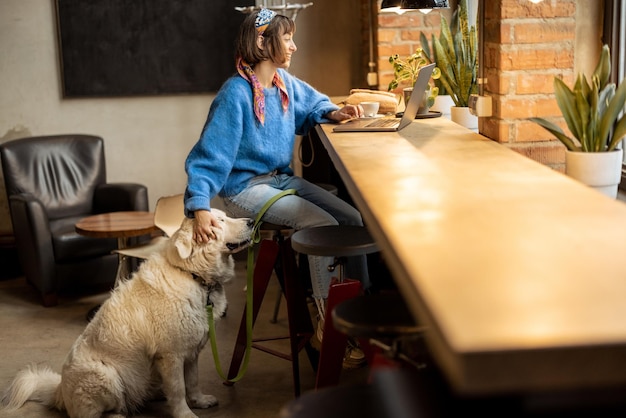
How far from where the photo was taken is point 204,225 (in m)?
3.46

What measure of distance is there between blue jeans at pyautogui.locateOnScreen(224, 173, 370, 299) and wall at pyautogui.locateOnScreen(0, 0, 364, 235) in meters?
2.86

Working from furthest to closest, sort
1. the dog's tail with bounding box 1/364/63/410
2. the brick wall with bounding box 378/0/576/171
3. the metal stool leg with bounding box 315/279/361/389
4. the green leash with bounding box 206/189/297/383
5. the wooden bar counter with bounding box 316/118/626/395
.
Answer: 1. the dog's tail with bounding box 1/364/63/410
2. the green leash with bounding box 206/189/297/383
3. the brick wall with bounding box 378/0/576/171
4. the metal stool leg with bounding box 315/279/361/389
5. the wooden bar counter with bounding box 316/118/626/395

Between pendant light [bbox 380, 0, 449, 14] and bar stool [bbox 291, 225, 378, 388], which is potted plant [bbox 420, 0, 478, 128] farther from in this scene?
bar stool [bbox 291, 225, 378, 388]

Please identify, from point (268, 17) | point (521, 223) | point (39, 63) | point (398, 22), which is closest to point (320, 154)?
point (398, 22)

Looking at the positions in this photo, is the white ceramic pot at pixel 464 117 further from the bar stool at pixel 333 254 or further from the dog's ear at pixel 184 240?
the dog's ear at pixel 184 240

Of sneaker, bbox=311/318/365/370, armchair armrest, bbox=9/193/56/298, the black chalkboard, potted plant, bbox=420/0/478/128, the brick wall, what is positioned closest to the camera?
the brick wall

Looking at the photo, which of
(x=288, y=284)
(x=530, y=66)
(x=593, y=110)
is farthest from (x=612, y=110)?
(x=288, y=284)

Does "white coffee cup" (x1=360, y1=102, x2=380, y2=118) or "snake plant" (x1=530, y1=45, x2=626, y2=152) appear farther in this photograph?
"white coffee cup" (x1=360, y1=102, x2=380, y2=118)

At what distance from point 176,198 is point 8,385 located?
4.66ft

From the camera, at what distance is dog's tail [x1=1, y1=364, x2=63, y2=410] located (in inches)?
149

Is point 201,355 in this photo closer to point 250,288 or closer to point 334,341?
point 250,288

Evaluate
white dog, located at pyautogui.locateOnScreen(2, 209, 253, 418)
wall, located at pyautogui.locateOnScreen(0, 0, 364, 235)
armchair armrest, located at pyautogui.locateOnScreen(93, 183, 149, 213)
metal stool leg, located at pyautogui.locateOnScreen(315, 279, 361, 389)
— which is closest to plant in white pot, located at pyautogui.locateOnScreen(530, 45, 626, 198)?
metal stool leg, located at pyautogui.locateOnScreen(315, 279, 361, 389)

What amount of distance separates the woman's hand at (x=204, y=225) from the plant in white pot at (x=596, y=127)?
132 cm

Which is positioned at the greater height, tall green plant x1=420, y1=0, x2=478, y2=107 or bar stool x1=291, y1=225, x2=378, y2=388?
tall green plant x1=420, y1=0, x2=478, y2=107
